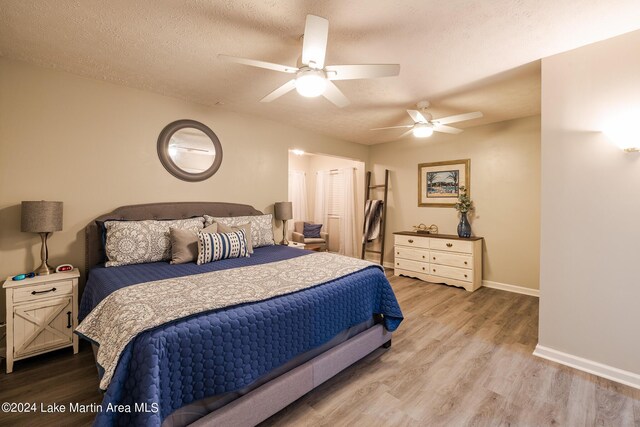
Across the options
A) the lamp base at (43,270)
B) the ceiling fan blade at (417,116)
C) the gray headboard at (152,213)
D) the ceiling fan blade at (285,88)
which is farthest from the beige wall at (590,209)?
the lamp base at (43,270)

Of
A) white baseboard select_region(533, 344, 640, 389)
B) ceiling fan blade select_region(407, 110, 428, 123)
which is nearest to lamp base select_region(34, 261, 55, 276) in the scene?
ceiling fan blade select_region(407, 110, 428, 123)

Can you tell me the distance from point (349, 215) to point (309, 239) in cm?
105

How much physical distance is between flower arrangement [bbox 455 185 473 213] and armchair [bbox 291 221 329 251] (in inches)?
111

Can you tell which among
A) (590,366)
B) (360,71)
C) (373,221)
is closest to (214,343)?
(360,71)

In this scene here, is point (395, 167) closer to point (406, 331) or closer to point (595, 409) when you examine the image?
point (406, 331)

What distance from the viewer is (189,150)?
10.6 ft

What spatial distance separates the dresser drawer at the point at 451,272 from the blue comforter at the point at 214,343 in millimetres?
2519

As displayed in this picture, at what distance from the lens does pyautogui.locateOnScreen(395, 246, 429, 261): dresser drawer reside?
439 cm

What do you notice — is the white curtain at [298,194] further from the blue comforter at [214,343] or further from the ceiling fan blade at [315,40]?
the ceiling fan blade at [315,40]

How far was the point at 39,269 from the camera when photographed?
2.27 meters

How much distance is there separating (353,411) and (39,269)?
2730mm

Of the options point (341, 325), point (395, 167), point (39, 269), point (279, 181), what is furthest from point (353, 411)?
point (395, 167)

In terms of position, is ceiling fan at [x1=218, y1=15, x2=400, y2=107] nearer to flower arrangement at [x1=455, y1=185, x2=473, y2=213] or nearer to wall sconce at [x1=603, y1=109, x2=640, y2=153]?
wall sconce at [x1=603, y1=109, x2=640, y2=153]

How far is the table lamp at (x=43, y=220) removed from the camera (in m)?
2.17
